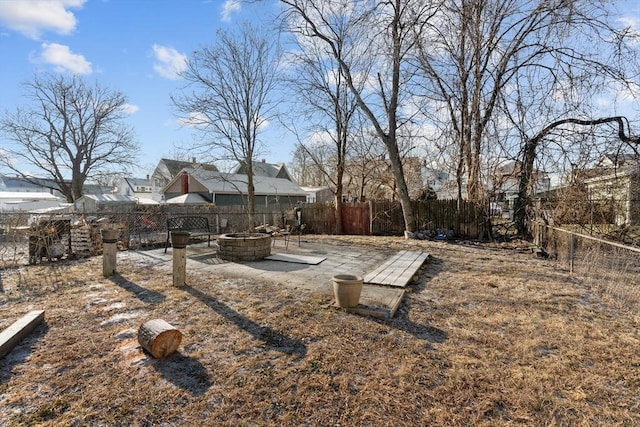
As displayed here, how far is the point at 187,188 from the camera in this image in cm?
2414

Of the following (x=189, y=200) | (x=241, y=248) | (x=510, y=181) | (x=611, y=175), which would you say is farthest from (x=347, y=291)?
(x=189, y=200)

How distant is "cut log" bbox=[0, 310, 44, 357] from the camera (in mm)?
2764

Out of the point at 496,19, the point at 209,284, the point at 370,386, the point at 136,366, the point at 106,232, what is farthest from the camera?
the point at 496,19

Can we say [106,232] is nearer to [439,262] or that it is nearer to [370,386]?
[370,386]

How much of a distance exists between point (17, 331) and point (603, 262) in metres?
7.45

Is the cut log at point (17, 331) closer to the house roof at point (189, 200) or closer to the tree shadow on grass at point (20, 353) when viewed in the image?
the tree shadow on grass at point (20, 353)

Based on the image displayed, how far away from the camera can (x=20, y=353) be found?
9.15 feet

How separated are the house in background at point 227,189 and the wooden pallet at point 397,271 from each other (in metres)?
13.9

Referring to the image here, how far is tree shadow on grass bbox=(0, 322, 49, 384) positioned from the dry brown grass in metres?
0.02

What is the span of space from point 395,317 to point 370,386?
55.9 inches

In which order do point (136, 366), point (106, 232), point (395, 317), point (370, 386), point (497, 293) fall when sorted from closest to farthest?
point (370, 386) → point (136, 366) → point (395, 317) → point (497, 293) → point (106, 232)

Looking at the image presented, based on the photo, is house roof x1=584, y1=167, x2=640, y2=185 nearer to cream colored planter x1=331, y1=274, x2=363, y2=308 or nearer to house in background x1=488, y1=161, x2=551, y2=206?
house in background x1=488, y1=161, x2=551, y2=206

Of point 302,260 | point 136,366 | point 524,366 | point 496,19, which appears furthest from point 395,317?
point 496,19

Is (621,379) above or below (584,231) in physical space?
below
